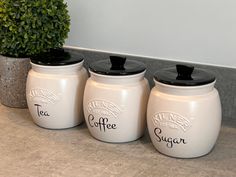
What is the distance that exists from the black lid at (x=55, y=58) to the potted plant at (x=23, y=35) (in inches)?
2.7

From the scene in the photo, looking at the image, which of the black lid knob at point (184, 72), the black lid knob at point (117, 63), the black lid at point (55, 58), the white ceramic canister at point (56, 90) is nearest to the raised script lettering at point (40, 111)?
the white ceramic canister at point (56, 90)

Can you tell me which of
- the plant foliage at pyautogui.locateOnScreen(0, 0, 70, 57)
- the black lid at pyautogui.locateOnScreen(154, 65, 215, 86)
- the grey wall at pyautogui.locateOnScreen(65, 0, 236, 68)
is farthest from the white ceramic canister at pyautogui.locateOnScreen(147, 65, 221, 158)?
the plant foliage at pyautogui.locateOnScreen(0, 0, 70, 57)

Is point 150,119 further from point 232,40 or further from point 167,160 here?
point 232,40

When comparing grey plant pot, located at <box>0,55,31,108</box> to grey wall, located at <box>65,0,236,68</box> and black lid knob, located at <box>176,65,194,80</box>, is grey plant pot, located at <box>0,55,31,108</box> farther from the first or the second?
black lid knob, located at <box>176,65,194,80</box>

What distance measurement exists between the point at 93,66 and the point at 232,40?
1.14 feet

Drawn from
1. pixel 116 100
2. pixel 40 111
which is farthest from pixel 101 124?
pixel 40 111

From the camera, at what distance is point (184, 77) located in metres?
0.86

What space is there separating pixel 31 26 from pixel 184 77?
445mm

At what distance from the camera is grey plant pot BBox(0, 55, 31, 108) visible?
1.14 m

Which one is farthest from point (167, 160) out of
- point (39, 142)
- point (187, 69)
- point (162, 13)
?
point (162, 13)

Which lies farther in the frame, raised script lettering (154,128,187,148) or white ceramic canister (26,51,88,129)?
white ceramic canister (26,51,88,129)

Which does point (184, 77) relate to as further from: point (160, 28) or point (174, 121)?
point (160, 28)

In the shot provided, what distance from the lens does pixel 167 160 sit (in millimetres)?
885

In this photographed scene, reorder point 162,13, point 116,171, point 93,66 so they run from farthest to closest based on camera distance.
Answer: point 162,13 → point 93,66 → point 116,171
